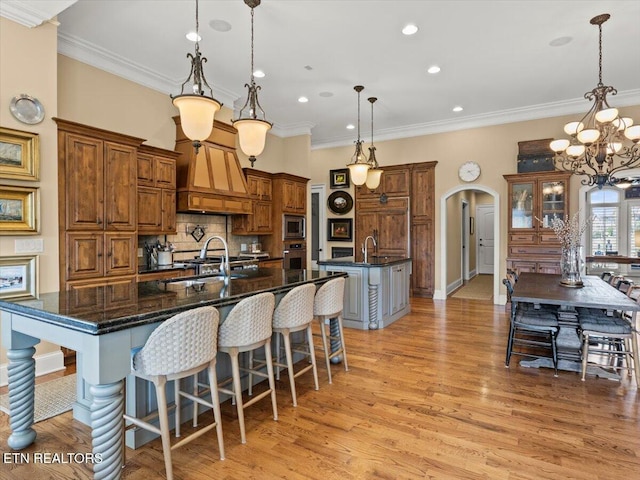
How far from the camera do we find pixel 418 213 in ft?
24.8

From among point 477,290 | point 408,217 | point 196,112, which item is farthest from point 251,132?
point 477,290

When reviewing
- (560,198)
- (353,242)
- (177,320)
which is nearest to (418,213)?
(353,242)

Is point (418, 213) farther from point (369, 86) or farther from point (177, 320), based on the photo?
point (177, 320)

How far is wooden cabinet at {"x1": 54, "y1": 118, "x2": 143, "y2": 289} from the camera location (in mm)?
3648

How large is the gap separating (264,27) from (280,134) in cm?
383

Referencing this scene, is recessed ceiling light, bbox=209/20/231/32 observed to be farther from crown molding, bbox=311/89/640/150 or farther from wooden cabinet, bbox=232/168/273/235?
crown molding, bbox=311/89/640/150

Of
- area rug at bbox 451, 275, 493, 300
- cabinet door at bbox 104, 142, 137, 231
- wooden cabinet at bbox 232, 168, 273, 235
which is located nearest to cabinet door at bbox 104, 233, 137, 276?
cabinet door at bbox 104, 142, 137, 231

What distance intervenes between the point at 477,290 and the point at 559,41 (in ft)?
17.9

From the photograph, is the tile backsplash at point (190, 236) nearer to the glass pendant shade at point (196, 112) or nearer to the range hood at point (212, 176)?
the range hood at point (212, 176)

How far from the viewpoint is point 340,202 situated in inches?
331

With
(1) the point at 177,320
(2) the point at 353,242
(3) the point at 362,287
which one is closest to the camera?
(1) the point at 177,320

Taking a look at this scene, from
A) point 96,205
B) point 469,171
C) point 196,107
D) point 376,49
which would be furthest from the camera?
point 469,171

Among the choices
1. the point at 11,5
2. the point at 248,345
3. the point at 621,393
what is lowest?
the point at 621,393

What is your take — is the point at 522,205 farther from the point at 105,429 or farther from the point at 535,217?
the point at 105,429
